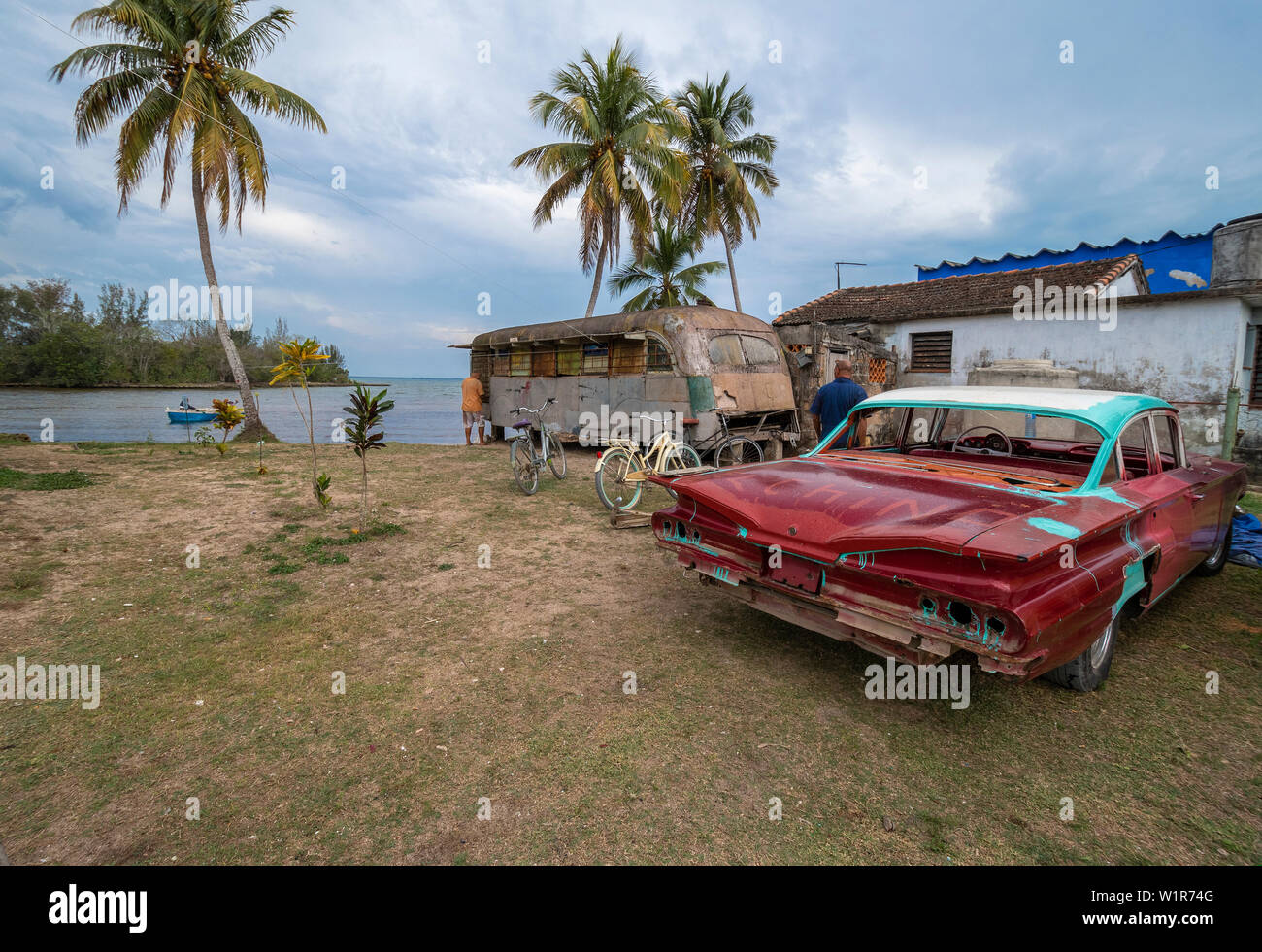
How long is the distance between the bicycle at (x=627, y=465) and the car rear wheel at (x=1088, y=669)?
14.6 feet

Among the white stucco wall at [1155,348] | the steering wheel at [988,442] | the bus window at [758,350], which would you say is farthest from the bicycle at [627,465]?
the white stucco wall at [1155,348]

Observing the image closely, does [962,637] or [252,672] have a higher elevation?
[962,637]

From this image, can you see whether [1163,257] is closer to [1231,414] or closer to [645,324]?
[1231,414]

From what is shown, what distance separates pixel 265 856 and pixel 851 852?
2.09 m

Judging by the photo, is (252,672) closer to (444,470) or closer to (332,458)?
(444,470)

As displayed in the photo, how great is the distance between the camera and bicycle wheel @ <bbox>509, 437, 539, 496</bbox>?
334 inches

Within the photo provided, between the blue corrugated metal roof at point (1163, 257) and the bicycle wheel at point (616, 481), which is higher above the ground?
the blue corrugated metal roof at point (1163, 257)

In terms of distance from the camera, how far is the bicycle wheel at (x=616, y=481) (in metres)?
7.34

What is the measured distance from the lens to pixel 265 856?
218cm

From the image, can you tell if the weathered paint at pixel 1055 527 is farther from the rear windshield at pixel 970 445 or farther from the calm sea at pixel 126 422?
the calm sea at pixel 126 422

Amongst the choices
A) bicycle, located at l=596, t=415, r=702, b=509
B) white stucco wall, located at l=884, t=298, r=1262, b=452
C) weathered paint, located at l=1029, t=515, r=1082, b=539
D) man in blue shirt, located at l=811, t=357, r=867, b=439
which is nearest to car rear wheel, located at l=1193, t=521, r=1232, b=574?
man in blue shirt, located at l=811, t=357, r=867, b=439

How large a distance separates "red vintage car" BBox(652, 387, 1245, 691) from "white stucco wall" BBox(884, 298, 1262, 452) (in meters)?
7.89

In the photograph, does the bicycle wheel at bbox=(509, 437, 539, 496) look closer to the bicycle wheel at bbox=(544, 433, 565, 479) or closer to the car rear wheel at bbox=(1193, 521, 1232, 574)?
the bicycle wheel at bbox=(544, 433, 565, 479)

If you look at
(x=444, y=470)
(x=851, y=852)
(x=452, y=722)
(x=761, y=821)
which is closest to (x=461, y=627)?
(x=452, y=722)
